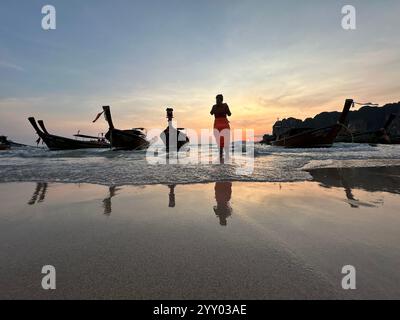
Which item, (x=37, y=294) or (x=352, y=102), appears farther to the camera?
(x=352, y=102)

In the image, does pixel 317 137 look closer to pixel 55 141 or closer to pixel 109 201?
pixel 109 201

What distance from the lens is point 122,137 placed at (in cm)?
2100

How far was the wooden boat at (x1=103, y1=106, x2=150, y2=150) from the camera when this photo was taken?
1933 centimetres

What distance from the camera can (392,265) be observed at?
1.57 m

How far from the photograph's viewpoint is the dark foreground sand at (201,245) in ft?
4.42

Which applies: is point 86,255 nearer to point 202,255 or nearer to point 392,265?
point 202,255

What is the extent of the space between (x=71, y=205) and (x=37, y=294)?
2152 millimetres

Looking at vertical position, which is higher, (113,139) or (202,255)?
(113,139)

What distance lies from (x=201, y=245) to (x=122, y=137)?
66.8ft

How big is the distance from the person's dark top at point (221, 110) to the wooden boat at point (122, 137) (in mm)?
12365

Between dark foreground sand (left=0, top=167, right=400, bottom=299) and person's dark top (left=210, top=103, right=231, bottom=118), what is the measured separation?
6.06m

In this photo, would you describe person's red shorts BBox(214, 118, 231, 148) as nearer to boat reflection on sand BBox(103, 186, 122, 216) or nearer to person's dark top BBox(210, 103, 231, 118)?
person's dark top BBox(210, 103, 231, 118)

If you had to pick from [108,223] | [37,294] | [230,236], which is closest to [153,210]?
[108,223]
